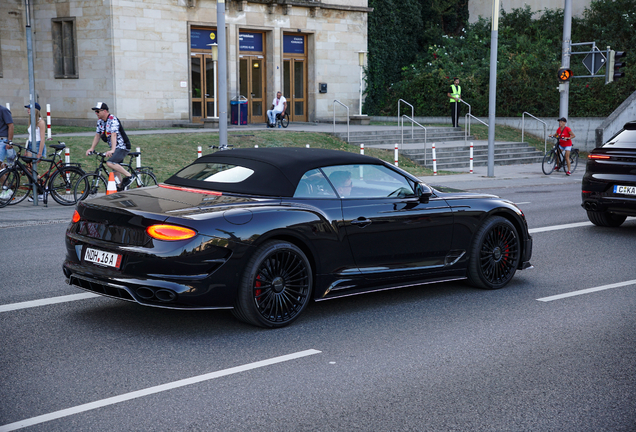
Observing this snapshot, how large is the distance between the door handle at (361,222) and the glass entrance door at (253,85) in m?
28.6

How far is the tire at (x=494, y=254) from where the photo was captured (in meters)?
7.26

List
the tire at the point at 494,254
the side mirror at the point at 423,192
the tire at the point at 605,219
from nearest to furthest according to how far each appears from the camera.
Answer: the side mirror at the point at 423,192, the tire at the point at 494,254, the tire at the point at 605,219

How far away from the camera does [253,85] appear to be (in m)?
34.5

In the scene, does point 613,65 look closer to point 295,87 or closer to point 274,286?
point 295,87

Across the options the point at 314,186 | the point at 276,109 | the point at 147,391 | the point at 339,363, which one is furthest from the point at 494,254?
the point at 276,109

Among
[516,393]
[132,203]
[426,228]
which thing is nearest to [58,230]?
[132,203]

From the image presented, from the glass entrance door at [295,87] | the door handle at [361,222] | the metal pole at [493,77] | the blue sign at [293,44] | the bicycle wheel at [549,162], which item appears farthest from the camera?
the glass entrance door at [295,87]

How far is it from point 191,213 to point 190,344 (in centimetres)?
99

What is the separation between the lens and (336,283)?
6215 millimetres

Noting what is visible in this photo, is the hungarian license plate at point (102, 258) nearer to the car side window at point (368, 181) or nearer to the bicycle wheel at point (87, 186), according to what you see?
the car side window at point (368, 181)

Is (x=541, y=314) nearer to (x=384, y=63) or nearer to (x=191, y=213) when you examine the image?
(x=191, y=213)

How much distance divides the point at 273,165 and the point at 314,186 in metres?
0.40

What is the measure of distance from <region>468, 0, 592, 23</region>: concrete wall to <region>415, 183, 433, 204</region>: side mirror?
35.7 m

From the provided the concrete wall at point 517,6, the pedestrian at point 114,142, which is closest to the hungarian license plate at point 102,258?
the pedestrian at point 114,142
